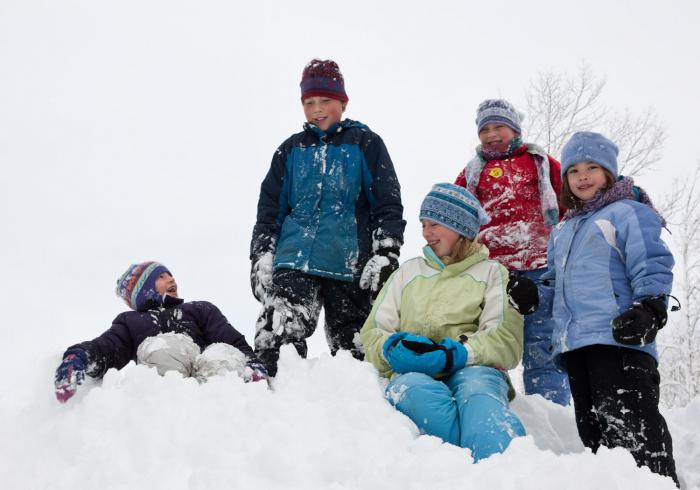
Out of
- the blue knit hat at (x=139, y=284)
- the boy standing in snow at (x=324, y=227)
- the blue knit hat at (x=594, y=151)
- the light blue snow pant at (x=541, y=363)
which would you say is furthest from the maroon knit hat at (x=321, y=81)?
the light blue snow pant at (x=541, y=363)

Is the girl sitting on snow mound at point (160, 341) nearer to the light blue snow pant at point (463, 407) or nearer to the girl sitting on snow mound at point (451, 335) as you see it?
the girl sitting on snow mound at point (451, 335)

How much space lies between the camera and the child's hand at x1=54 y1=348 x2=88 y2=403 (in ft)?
10.9

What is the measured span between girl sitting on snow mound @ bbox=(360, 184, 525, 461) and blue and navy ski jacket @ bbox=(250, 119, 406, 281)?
56 cm

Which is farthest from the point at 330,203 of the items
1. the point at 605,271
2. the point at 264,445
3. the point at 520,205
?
the point at 264,445

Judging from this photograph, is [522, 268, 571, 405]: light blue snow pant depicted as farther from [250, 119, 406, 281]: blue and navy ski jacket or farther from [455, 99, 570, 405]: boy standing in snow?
[250, 119, 406, 281]: blue and navy ski jacket

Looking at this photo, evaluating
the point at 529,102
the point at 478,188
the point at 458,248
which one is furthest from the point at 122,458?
the point at 529,102

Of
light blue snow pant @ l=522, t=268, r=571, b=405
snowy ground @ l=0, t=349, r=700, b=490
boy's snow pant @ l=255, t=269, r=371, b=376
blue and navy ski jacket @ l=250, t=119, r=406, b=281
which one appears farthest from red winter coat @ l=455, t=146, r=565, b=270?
snowy ground @ l=0, t=349, r=700, b=490

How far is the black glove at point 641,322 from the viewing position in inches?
112

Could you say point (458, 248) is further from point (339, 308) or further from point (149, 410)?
point (149, 410)

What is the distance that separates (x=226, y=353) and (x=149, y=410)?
88 centimetres

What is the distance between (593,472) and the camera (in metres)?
2.09

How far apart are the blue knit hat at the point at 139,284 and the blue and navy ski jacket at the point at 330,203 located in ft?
2.39

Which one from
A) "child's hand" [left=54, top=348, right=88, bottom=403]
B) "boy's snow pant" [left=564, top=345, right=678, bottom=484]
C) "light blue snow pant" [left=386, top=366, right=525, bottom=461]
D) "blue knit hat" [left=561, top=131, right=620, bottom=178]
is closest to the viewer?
"light blue snow pant" [left=386, top=366, right=525, bottom=461]

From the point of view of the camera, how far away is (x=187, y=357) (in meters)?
3.67
